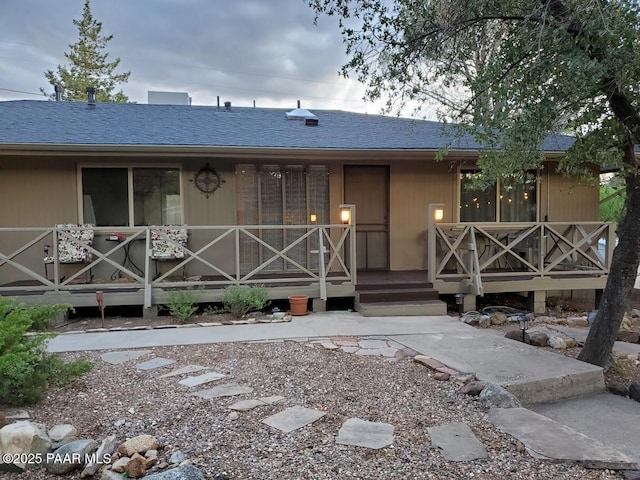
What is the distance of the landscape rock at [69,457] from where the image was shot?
6.92 ft

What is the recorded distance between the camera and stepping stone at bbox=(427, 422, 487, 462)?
7.39 ft

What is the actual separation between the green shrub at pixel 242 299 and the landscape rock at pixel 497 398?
3.30 meters

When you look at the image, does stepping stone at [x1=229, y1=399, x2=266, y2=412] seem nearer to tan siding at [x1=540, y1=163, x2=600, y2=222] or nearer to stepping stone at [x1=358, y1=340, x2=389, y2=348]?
stepping stone at [x1=358, y1=340, x2=389, y2=348]

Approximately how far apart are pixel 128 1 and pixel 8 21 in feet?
28.7

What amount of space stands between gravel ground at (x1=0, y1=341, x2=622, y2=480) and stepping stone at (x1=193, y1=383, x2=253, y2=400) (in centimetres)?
7

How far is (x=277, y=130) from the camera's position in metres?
7.77

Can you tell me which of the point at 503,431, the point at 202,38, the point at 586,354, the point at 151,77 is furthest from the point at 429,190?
the point at 151,77

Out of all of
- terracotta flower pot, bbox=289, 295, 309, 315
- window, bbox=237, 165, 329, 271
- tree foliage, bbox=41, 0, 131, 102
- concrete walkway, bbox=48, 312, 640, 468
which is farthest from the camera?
tree foliage, bbox=41, 0, 131, 102

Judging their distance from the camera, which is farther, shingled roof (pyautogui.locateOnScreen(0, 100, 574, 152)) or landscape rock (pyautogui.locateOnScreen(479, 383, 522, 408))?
shingled roof (pyautogui.locateOnScreen(0, 100, 574, 152))

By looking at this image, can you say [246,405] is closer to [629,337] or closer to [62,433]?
[62,433]

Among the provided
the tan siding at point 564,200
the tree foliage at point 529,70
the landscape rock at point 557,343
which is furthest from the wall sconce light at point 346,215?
the tan siding at point 564,200

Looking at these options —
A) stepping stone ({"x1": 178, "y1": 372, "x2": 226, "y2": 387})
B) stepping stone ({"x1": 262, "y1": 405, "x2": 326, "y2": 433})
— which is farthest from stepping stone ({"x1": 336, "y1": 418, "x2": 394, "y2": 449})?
stepping stone ({"x1": 178, "y1": 372, "x2": 226, "y2": 387})

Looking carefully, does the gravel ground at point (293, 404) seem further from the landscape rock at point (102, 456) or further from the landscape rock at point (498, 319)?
the landscape rock at point (498, 319)

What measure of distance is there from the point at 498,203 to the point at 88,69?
73.8ft
